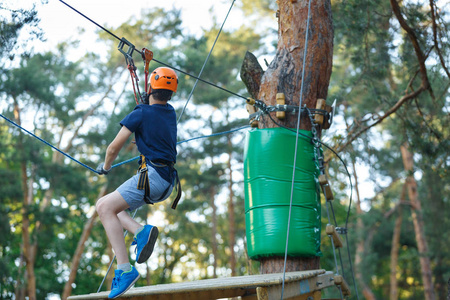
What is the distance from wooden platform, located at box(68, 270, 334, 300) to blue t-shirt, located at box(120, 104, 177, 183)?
2.61 feet

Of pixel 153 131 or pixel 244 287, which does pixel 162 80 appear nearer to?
pixel 153 131

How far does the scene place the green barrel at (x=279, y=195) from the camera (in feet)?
14.9

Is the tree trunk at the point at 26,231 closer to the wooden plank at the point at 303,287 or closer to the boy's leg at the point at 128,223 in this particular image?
the boy's leg at the point at 128,223

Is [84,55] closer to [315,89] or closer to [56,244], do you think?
[56,244]

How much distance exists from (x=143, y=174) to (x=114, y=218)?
0.36 metres

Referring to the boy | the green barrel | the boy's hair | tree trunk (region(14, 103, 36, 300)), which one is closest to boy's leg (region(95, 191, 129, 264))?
the boy

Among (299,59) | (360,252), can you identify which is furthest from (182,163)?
(299,59)

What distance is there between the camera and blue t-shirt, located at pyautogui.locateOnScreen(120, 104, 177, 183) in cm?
367

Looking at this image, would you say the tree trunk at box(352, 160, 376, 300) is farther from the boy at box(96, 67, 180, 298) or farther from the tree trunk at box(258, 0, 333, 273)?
the boy at box(96, 67, 180, 298)

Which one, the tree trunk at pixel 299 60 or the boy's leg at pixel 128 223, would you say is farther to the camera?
the tree trunk at pixel 299 60

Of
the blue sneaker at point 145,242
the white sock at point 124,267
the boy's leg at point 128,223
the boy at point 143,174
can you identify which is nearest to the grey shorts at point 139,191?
the boy at point 143,174

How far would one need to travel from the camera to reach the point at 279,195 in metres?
4.58

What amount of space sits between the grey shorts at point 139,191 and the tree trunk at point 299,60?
1.56 metres

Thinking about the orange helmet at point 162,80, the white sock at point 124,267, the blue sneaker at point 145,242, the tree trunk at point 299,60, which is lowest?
the white sock at point 124,267
